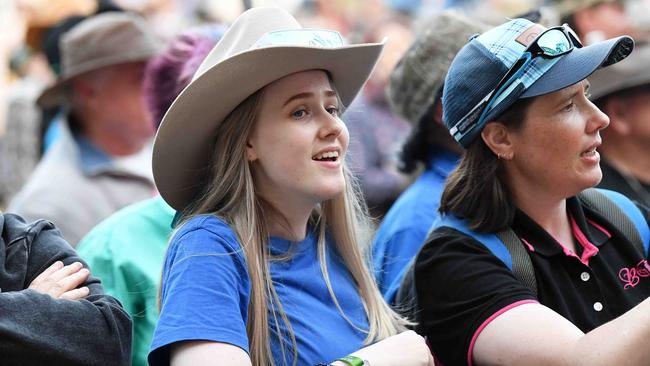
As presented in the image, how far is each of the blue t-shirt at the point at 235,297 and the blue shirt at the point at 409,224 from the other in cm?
76

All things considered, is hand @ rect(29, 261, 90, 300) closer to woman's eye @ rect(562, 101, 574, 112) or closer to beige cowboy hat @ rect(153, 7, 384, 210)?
beige cowboy hat @ rect(153, 7, 384, 210)

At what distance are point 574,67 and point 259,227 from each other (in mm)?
1052

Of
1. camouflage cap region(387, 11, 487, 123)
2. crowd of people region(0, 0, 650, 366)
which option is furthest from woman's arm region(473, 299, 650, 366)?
camouflage cap region(387, 11, 487, 123)

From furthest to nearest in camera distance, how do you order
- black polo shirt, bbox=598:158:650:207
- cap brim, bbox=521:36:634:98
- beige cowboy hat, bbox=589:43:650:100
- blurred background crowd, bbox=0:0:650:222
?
1. blurred background crowd, bbox=0:0:650:222
2. beige cowboy hat, bbox=589:43:650:100
3. black polo shirt, bbox=598:158:650:207
4. cap brim, bbox=521:36:634:98

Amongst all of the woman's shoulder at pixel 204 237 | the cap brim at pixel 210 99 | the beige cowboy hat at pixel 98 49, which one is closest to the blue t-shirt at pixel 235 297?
the woman's shoulder at pixel 204 237

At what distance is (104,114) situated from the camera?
6289mm

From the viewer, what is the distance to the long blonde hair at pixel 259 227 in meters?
3.07

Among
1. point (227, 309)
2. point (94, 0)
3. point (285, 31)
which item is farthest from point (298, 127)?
point (94, 0)

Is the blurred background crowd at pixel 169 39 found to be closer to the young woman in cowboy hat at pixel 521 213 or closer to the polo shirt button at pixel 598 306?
the young woman in cowboy hat at pixel 521 213

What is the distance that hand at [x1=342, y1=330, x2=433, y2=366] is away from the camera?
3.09m

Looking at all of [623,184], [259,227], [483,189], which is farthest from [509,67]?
[623,184]

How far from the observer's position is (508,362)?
319 centimetres

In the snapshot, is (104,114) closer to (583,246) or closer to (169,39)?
(169,39)

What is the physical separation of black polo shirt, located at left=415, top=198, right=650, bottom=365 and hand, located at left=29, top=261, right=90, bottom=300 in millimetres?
1061
